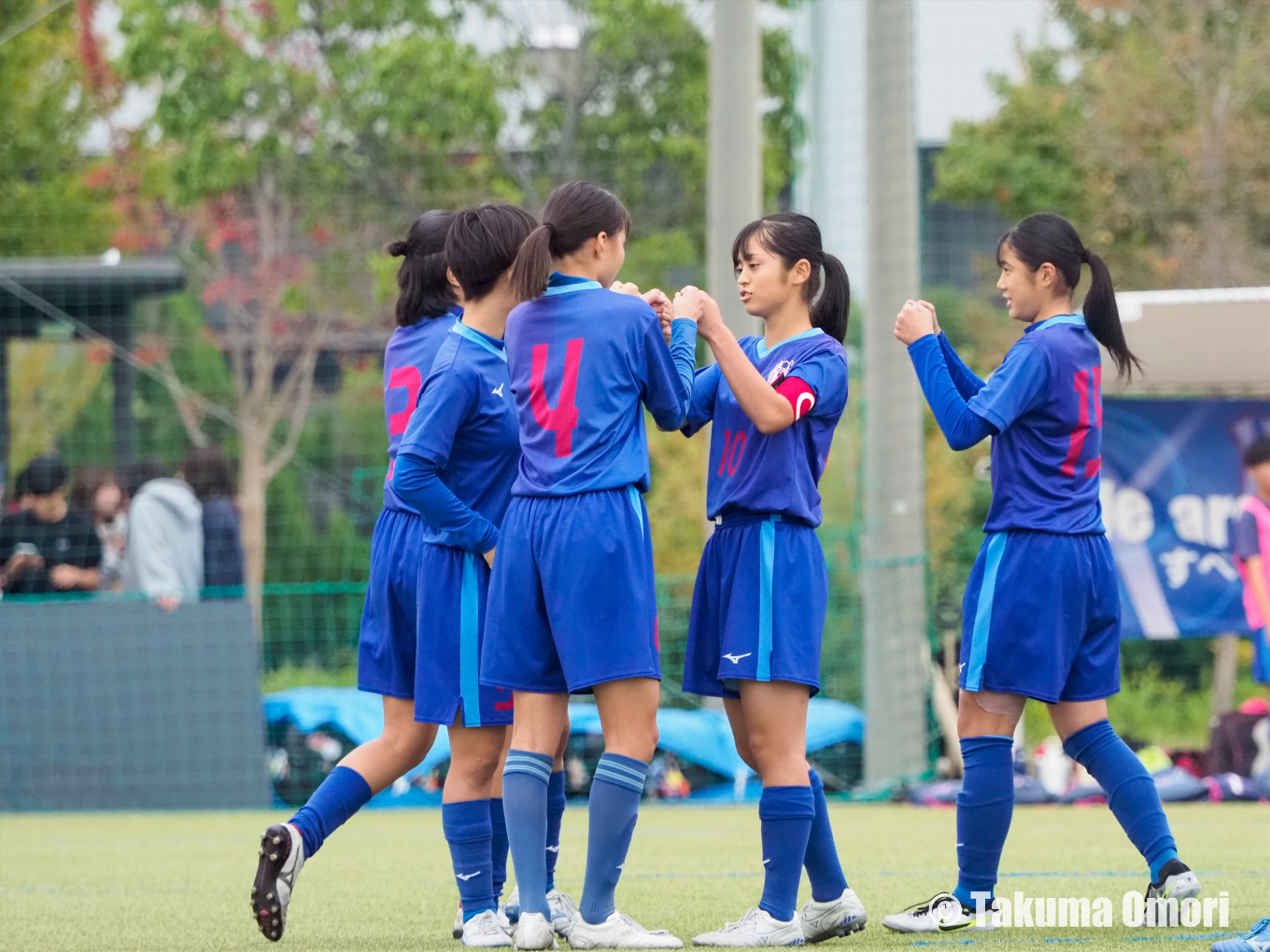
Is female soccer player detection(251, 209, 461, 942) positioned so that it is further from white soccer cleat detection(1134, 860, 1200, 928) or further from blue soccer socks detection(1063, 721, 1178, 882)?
white soccer cleat detection(1134, 860, 1200, 928)

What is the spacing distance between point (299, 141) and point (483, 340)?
45.0ft

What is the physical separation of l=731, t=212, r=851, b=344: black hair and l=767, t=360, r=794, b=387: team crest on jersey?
26 cm

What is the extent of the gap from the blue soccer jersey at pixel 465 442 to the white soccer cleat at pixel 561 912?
0.91m

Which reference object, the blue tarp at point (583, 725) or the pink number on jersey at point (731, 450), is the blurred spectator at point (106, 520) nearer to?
the blue tarp at point (583, 725)

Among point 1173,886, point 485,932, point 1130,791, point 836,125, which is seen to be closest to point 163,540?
point 836,125

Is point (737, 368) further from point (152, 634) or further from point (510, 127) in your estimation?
point (510, 127)

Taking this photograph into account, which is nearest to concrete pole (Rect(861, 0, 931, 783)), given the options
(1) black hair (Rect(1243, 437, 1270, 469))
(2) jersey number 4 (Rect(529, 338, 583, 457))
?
(1) black hair (Rect(1243, 437, 1270, 469))

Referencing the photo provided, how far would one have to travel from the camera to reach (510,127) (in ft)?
53.5

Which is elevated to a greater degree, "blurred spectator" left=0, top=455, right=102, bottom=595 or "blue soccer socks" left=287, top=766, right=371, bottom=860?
"blurred spectator" left=0, top=455, right=102, bottom=595

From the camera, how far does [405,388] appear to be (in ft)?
14.4

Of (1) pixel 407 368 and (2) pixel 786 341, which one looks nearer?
(2) pixel 786 341

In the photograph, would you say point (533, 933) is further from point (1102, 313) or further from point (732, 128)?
point (732, 128)

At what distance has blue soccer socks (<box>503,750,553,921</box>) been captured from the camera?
3752 millimetres

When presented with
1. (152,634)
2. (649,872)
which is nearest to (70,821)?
(152,634)
